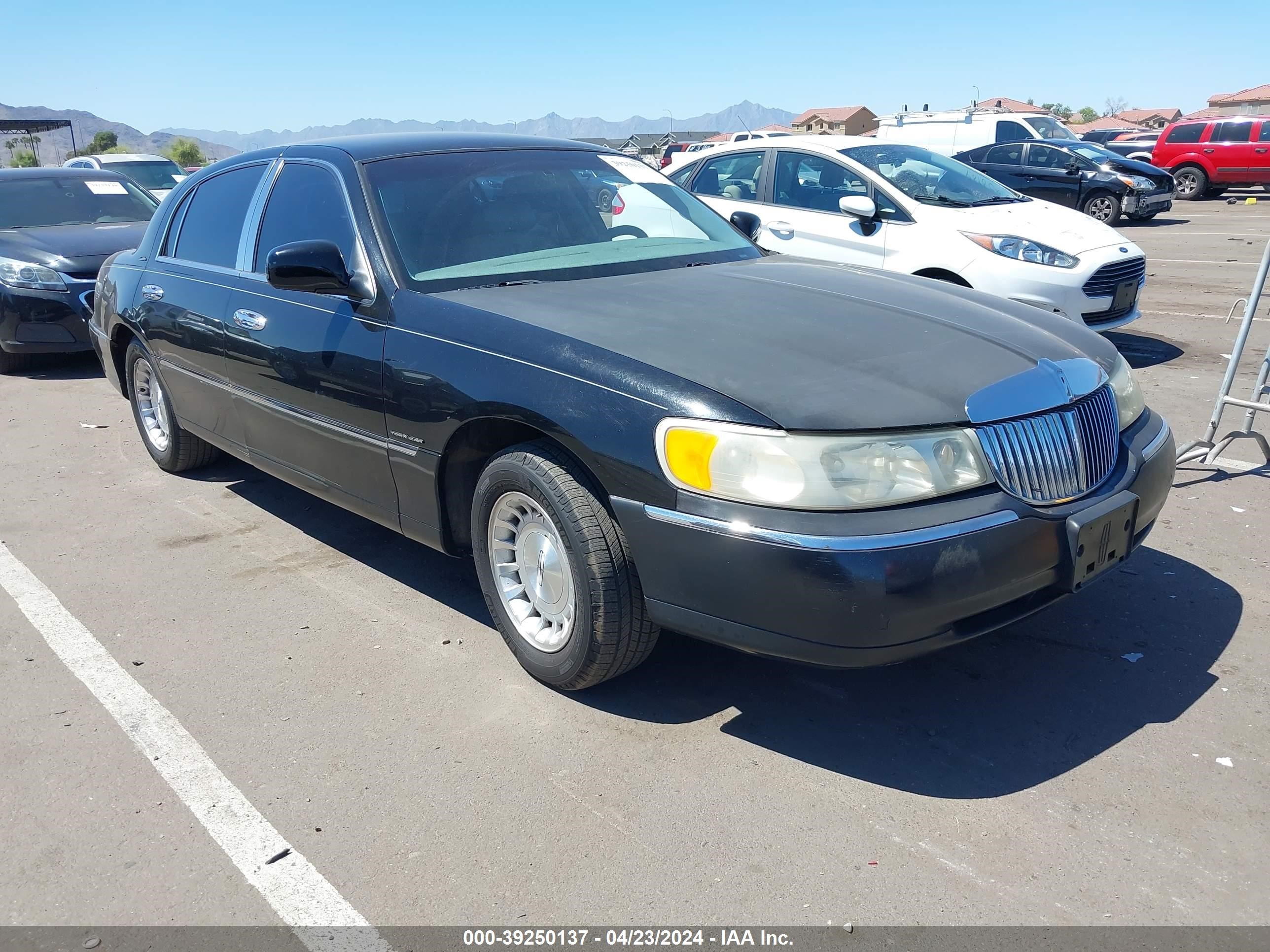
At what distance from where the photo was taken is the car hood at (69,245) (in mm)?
8469

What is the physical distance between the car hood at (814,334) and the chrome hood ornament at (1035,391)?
0.03 m

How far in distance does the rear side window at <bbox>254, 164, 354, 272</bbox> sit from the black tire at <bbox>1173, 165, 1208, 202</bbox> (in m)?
24.2

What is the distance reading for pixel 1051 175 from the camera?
1761cm

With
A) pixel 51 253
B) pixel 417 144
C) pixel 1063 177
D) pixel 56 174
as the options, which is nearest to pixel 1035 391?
pixel 417 144

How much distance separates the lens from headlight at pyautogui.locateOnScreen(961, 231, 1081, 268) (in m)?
7.23

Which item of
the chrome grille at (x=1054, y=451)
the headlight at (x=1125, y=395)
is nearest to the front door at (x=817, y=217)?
the headlight at (x=1125, y=395)

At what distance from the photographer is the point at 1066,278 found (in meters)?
7.16

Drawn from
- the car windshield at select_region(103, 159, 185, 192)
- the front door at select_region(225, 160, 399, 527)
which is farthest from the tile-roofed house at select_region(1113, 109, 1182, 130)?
the front door at select_region(225, 160, 399, 527)

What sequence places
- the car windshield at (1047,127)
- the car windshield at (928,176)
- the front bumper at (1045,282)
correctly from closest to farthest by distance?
the front bumper at (1045,282)
the car windshield at (928,176)
the car windshield at (1047,127)

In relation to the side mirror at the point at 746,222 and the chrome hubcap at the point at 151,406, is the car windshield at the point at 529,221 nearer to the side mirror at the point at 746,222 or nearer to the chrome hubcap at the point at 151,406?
the side mirror at the point at 746,222

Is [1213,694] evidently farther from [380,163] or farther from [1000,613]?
[380,163]

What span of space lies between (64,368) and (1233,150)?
77.4ft

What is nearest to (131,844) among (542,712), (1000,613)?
(542,712)

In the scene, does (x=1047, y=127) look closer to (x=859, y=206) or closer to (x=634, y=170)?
(x=859, y=206)
